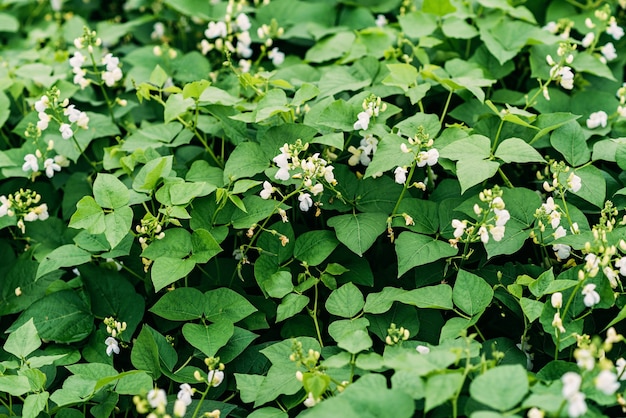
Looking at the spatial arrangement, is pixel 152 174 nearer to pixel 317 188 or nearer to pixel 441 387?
pixel 317 188

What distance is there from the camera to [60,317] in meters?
2.59

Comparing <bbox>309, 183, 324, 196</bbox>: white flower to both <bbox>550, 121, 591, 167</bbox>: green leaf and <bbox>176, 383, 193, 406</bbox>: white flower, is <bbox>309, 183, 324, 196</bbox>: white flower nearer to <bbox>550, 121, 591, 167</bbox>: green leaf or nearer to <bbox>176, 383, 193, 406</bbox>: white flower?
<bbox>176, 383, 193, 406</bbox>: white flower

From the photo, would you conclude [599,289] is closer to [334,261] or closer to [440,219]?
[440,219]

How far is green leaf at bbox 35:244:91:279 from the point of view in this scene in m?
2.54

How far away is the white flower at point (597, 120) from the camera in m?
2.80

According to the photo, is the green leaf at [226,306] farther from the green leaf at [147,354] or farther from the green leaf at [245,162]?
the green leaf at [245,162]

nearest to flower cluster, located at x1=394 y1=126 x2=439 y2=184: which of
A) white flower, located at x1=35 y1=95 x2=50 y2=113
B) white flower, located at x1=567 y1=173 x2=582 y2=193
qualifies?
white flower, located at x1=567 y1=173 x2=582 y2=193

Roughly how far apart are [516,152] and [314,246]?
0.76m

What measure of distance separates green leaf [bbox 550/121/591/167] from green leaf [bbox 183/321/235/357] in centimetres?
134

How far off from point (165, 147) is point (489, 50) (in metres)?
1.48

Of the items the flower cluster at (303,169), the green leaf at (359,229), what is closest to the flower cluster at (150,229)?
the flower cluster at (303,169)

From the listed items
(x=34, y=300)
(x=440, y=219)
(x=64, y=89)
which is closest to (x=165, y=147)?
(x=64, y=89)

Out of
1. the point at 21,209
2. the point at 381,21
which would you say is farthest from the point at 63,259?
the point at 381,21

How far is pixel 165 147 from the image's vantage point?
2.95m
